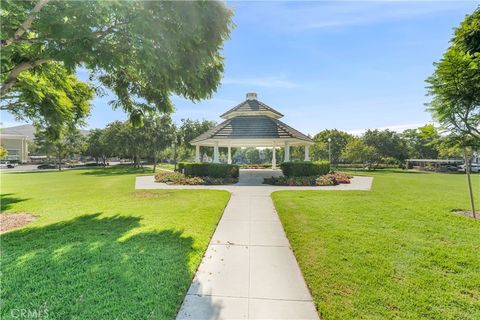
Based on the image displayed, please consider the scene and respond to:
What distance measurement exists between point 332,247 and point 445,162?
6062cm

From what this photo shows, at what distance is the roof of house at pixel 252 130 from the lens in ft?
64.0

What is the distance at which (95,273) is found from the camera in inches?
176

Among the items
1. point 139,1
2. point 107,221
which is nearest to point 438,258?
point 139,1

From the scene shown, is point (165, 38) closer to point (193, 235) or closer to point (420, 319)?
point (193, 235)

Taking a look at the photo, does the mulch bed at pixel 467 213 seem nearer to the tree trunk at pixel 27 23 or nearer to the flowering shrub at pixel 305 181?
the flowering shrub at pixel 305 181

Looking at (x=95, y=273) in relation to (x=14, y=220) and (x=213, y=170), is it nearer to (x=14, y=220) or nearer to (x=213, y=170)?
(x=14, y=220)

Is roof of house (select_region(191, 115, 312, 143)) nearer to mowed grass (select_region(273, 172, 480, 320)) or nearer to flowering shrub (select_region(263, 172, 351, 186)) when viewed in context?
flowering shrub (select_region(263, 172, 351, 186))

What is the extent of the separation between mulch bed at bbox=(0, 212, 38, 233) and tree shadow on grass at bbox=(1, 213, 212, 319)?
3.05 feet

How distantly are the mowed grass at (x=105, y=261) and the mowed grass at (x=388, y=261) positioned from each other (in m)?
2.38

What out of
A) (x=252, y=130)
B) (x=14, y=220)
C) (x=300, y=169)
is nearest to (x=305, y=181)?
(x=300, y=169)

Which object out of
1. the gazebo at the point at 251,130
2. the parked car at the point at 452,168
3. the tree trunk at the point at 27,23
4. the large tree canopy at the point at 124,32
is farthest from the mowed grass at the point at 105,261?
the parked car at the point at 452,168

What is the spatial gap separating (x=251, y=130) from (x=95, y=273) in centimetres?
1682

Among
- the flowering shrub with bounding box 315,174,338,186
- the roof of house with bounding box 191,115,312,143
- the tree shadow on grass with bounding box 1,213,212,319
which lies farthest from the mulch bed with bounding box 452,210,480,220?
the roof of house with bounding box 191,115,312,143

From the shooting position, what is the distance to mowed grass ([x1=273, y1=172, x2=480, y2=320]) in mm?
3527
